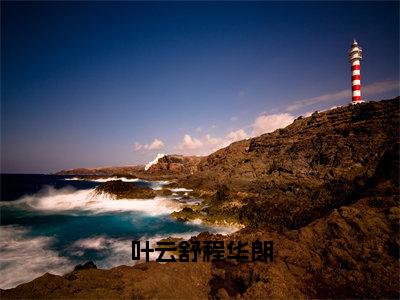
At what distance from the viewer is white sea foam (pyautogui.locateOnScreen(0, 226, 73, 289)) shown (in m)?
13.6

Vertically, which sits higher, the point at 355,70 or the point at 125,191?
the point at 355,70

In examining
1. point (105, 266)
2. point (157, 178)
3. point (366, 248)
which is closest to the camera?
point (366, 248)

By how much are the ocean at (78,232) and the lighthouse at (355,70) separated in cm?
3334

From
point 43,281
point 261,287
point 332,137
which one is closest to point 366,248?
point 261,287

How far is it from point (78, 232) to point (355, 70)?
1742 inches

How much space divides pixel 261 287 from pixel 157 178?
250 feet

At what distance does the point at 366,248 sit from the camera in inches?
367

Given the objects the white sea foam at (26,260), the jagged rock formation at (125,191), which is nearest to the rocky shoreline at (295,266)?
the white sea foam at (26,260)

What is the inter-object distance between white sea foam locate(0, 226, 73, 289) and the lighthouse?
44586 mm

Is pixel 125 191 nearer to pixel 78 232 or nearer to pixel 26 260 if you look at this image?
pixel 78 232

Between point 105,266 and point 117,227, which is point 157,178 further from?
point 105,266

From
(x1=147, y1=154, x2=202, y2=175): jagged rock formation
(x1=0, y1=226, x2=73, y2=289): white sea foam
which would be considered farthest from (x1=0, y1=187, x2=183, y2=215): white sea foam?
(x1=147, y1=154, x2=202, y2=175): jagged rock formation

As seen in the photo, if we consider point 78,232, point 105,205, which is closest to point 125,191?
point 105,205

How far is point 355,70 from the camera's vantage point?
4356 centimetres
